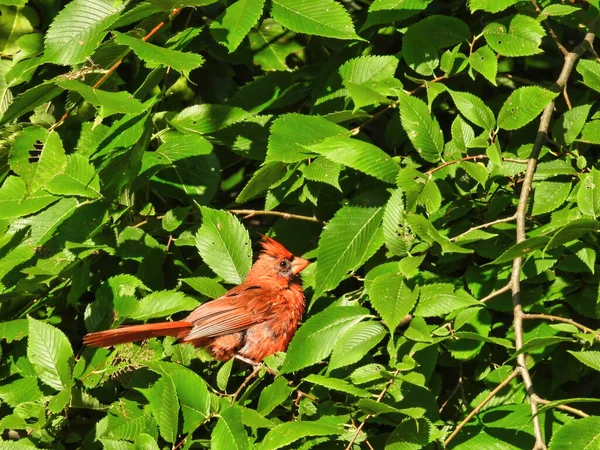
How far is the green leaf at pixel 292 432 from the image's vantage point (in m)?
2.62

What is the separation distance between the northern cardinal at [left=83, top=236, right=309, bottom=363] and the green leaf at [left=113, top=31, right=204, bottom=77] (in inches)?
42.9

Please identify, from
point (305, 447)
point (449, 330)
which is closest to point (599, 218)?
point (449, 330)

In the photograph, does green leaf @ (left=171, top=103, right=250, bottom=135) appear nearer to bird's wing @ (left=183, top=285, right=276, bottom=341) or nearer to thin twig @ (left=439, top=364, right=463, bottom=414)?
bird's wing @ (left=183, top=285, right=276, bottom=341)

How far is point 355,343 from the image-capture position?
2.78 m

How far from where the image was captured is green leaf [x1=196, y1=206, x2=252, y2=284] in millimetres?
3332

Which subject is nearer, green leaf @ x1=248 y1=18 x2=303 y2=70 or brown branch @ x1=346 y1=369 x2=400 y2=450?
brown branch @ x1=346 y1=369 x2=400 y2=450

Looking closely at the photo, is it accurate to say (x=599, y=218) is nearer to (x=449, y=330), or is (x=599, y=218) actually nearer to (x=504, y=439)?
(x=449, y=330)

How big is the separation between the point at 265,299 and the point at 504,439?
54.9 inches

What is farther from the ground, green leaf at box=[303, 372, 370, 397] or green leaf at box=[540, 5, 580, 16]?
green leaf at box=[540, 5, 580, 16]

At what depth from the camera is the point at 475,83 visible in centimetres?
391

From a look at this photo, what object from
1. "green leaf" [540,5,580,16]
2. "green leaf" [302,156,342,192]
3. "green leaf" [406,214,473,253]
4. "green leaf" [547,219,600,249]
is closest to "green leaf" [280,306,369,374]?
"green leaf" [406,214,473,253]

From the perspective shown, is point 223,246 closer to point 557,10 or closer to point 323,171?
point 323,171

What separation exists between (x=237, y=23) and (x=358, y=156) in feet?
2.19

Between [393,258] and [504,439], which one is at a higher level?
[393,258]
